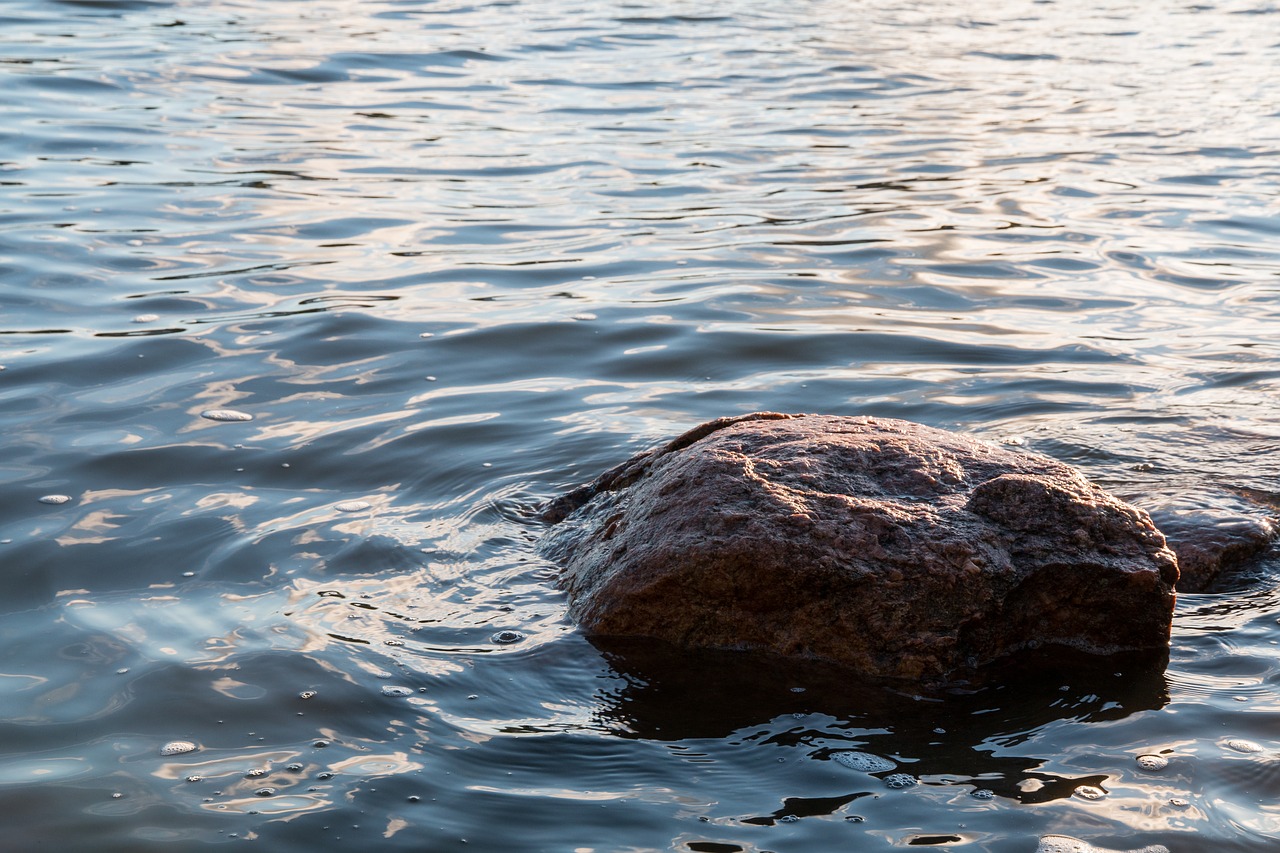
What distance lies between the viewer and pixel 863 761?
317 cm

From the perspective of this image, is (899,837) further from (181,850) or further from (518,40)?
(518,40)

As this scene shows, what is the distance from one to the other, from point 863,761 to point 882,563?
59 centimetres

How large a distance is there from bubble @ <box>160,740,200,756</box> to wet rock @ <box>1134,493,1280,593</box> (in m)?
3.00

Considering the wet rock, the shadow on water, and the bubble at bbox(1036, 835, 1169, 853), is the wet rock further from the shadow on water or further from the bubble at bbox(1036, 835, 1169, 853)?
the bubble at bbox(1036, 835, 1169, 853)

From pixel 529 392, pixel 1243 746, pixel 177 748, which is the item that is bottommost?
pixel 1243 746

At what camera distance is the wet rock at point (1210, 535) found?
4066mm

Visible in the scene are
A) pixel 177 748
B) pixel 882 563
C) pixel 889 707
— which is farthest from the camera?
pixel 882 563

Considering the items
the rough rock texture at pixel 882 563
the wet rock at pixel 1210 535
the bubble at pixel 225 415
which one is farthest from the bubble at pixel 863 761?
the bubble at pixel 225 415

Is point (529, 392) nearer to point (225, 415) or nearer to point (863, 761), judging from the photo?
point (225, 415)

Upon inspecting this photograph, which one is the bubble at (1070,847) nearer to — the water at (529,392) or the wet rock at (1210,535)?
the water at (529,392)

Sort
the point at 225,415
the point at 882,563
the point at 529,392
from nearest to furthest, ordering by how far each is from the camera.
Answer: the point at 882,563 < the point at 225,415 < the point at 529,392

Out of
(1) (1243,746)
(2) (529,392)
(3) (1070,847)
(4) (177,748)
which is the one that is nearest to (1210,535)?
(1) (1243,746)

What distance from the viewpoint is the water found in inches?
122

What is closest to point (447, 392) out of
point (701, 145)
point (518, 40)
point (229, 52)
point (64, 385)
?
point (64, 385)
